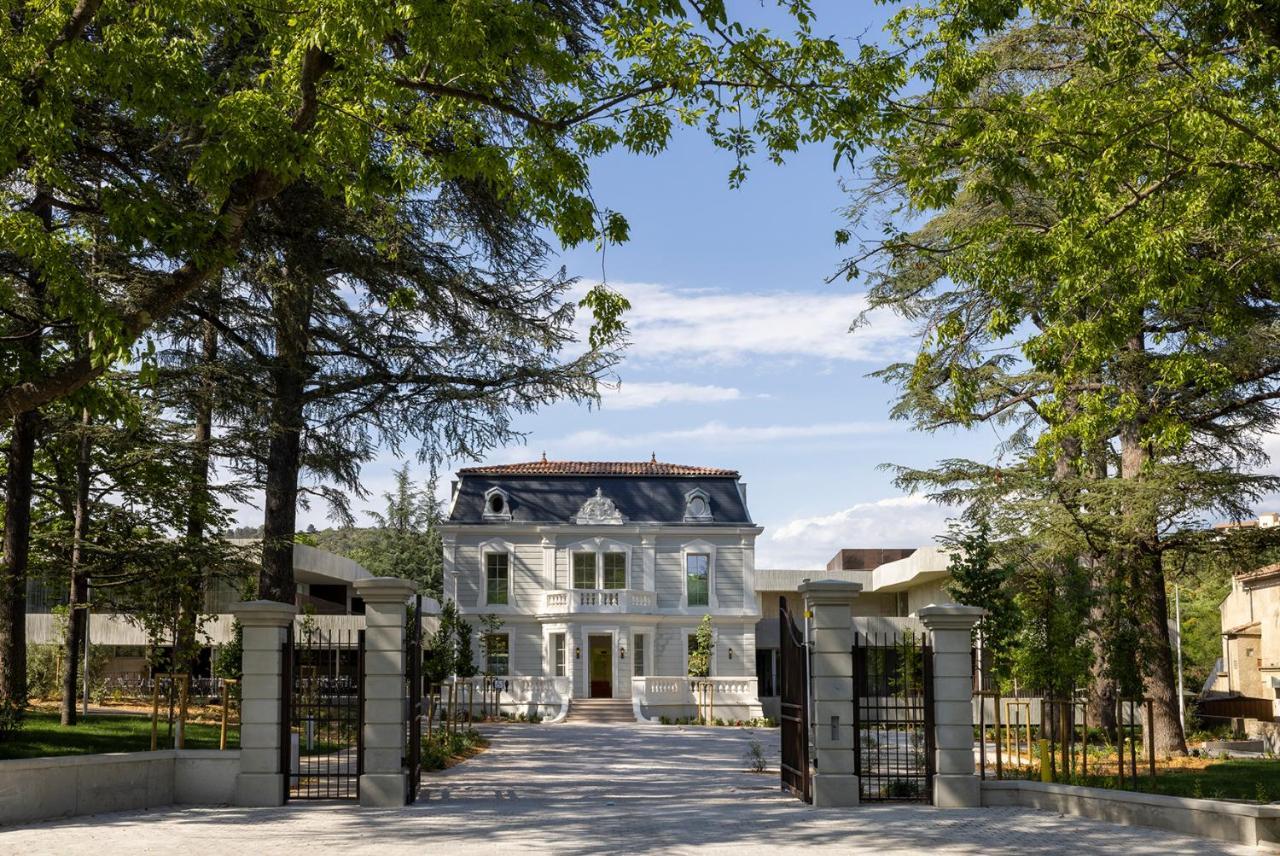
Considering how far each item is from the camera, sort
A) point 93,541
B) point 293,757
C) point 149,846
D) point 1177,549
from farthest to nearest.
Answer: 1. point 1177,549
2. point 93,541
3. point 293,757
4. point 149,846

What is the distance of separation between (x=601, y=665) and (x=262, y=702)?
91.7ft

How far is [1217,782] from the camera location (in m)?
16.4

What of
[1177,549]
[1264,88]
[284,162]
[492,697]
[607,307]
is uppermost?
[1264,88]

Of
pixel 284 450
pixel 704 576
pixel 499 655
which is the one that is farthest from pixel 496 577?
pixel 284 450

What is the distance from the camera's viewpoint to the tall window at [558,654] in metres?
40.7

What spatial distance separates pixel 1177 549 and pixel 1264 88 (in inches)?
400

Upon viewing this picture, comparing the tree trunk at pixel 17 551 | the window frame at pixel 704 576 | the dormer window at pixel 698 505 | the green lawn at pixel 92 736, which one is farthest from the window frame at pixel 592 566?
the tree trunk at pixel 17 551

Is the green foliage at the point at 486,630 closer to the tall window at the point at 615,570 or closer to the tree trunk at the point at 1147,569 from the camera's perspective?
the tall window at the point at 615,570

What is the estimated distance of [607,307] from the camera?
1307cm

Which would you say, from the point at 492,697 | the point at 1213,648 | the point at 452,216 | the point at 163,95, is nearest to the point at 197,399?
the point at 452,216

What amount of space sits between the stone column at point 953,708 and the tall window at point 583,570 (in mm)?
28047

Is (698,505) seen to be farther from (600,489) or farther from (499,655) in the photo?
(499,655)

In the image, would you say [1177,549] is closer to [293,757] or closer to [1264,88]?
[1264,88]

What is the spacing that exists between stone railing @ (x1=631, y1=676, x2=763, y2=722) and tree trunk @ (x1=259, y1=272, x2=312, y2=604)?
695 inches
